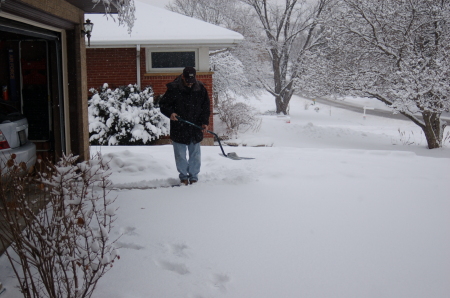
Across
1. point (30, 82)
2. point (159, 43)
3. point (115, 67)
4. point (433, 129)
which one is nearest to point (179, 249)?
point (30, 82)

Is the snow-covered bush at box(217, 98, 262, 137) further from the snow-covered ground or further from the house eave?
the snow-covered ground

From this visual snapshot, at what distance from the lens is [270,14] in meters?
26.0

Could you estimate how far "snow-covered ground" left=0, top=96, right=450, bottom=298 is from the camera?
3.09 m

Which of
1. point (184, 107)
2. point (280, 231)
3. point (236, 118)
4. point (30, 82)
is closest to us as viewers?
point (280, 231)

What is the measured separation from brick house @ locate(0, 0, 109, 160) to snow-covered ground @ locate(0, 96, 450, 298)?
1023 mm

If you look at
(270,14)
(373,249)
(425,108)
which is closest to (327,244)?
(373,249)

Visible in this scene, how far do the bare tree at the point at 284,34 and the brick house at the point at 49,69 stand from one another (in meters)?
19.0

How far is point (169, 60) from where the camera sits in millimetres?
12141

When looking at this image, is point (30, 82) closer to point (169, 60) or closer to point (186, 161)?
point (186, 161)

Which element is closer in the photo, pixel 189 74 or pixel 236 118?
pixel 189 74

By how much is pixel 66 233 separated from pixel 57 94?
13.6 feet

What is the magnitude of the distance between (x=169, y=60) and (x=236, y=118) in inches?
171

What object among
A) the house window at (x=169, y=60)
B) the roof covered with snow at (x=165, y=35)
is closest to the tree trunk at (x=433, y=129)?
the roof covered with snow at (x=165, y=35)

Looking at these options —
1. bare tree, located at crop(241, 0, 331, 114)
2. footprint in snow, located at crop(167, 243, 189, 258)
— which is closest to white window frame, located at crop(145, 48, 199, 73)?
footprint in snow, located at crop(167, 243, 189, 258)
